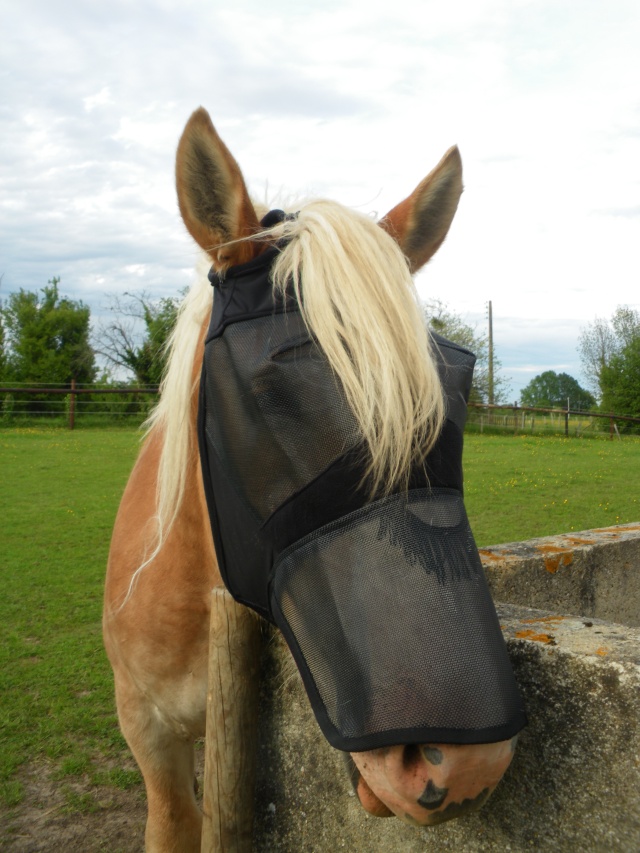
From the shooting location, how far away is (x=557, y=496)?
10617 mm

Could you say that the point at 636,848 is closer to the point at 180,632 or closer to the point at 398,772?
the point at 398,772

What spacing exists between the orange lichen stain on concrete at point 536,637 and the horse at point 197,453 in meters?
0.40

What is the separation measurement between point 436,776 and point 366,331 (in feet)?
2.72

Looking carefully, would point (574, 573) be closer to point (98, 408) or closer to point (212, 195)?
point (212, 195)

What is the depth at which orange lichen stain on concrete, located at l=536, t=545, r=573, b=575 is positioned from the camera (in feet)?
8.43

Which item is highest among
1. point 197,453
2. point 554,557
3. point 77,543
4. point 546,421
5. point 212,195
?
point 212,195

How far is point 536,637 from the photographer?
59.6 inches

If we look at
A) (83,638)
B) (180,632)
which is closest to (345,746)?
(180,632)

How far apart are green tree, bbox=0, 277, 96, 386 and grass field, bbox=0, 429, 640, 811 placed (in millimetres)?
9753

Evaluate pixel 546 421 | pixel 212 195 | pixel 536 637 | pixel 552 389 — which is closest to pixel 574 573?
pixel 536 637

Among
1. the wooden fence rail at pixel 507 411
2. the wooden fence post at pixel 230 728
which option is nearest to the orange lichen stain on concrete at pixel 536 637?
the wooden fence post at pixel 230 728

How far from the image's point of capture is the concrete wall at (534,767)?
130 cm

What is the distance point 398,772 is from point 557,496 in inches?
400

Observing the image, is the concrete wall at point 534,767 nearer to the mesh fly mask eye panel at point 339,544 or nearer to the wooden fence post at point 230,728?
the wooden fence post at point 230,728
